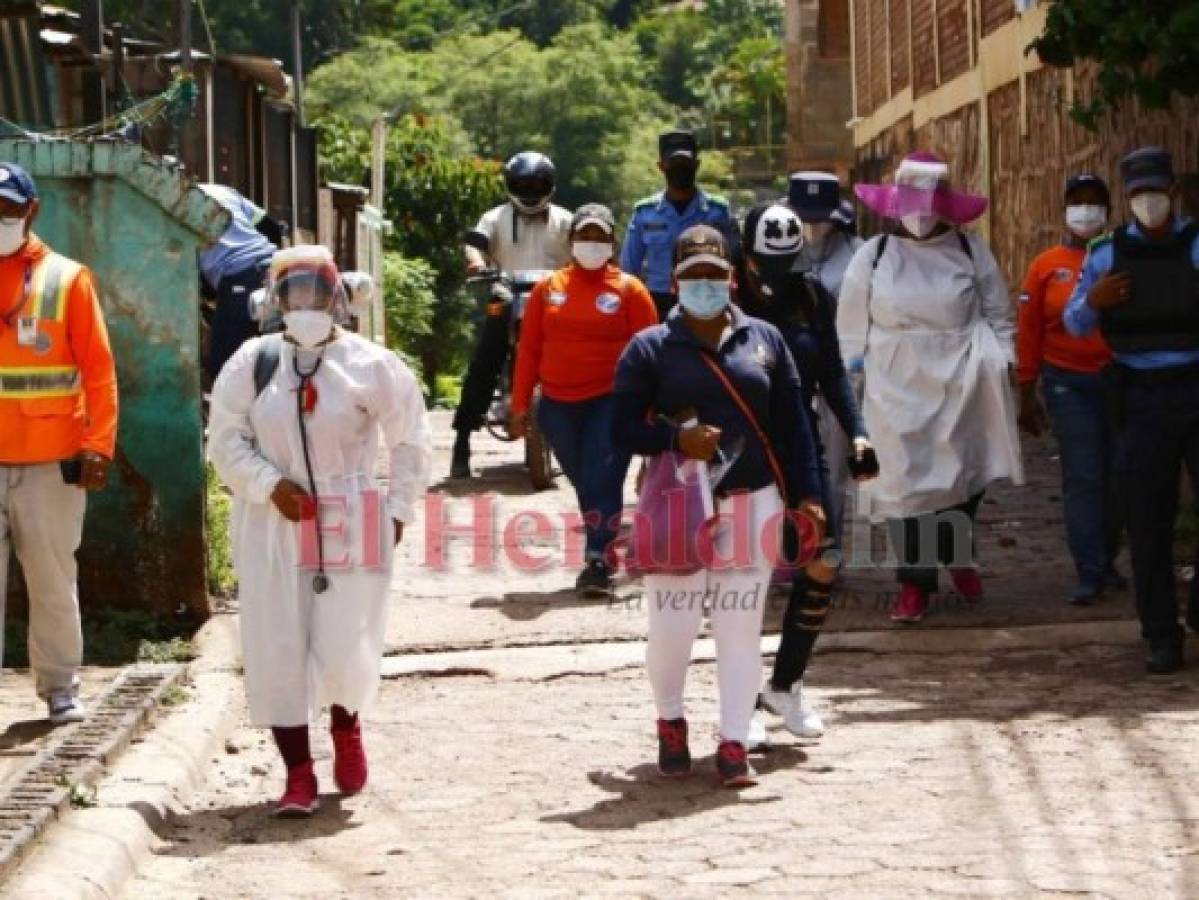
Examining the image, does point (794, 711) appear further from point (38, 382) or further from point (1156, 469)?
point (38, 382)

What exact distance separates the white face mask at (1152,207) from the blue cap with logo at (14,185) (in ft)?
13.6

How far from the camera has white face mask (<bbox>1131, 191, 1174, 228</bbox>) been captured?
32.9 feet

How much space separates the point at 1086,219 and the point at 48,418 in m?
4.90

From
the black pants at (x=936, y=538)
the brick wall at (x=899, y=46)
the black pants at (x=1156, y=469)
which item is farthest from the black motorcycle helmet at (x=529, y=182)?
the brick wall at (x=899, y=46)

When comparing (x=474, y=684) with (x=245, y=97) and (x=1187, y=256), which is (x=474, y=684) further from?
(x=245, y=97)

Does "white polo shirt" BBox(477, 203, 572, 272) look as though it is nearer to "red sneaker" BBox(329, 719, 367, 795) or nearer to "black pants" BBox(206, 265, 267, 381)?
"black pants" BBox(206, 265, 267, 381)

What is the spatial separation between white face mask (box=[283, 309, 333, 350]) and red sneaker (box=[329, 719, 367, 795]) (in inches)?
49.2

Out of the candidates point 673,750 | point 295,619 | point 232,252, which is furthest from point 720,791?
point 232,252

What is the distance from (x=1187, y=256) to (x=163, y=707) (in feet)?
13.8

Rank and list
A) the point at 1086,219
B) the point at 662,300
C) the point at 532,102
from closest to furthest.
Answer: the point at 1086,219, the point at 662,300, the point at 532,102

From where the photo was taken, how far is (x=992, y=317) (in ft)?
37.0

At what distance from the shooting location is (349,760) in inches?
329

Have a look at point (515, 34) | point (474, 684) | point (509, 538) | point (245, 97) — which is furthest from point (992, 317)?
point (515, 34)

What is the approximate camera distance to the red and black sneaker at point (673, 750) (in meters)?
8.37
